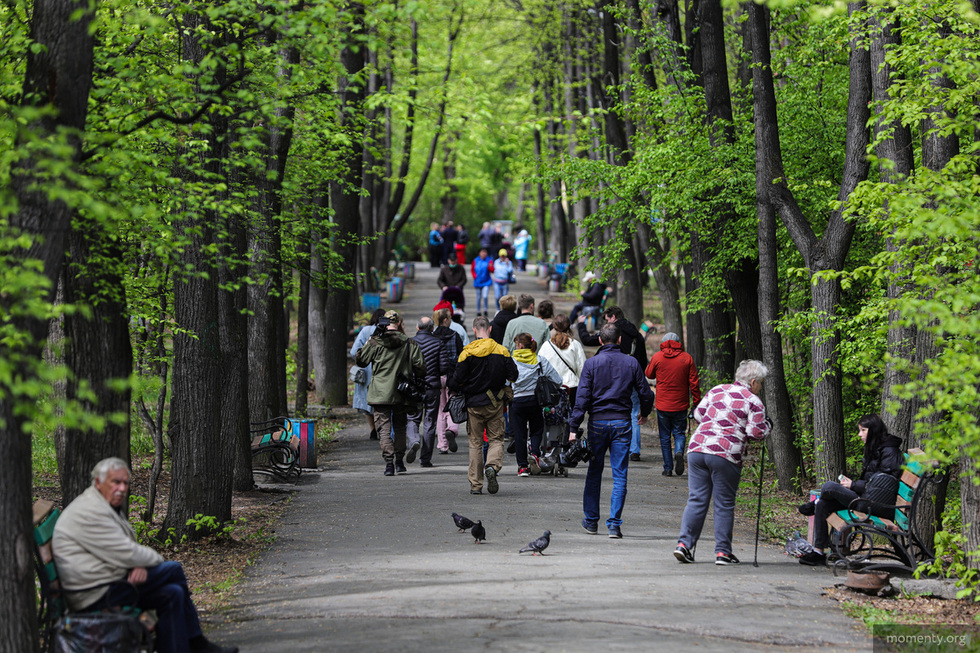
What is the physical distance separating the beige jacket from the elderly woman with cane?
16.3 ft

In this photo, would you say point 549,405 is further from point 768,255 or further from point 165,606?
point 165,606

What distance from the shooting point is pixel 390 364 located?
532 inches

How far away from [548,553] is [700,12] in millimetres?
9657

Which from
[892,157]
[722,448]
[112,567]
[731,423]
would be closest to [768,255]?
[892,157]

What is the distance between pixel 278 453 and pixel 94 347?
6.64 m

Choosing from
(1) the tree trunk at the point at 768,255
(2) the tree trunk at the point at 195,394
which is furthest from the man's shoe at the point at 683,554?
(1) the tree trunk at the point at 768,255

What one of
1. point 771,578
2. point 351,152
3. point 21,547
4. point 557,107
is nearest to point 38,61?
point 21,547

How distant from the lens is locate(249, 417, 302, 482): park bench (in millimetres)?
14141

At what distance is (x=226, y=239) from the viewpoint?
35.9ft

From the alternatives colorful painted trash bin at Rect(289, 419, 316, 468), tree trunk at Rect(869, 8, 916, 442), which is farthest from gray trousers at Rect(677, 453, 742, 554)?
colorful painted trash bin at Rect(289, 419, 316, 468)

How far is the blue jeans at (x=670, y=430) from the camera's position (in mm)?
14844

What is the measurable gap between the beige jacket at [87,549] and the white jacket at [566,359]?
8.17m


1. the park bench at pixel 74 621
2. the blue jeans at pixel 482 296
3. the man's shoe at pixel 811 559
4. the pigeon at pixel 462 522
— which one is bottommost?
the man's shoe at pixel 811 559

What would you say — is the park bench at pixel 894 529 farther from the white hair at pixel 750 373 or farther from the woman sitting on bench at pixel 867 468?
the white hair at pixel 750 373
